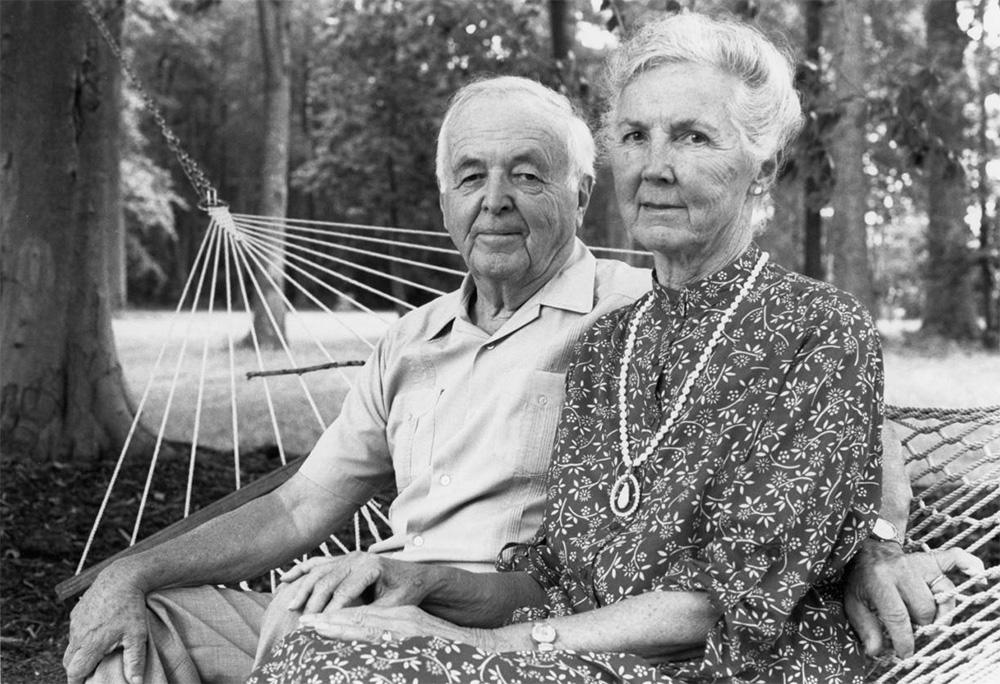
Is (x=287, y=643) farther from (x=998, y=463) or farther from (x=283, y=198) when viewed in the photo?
(x=283, y=198)

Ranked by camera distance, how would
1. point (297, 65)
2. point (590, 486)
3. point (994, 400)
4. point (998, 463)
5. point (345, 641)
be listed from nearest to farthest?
point (345, 641) → point (590, 486) → point (998, 463) → point (994, 400) → point (297, 65)

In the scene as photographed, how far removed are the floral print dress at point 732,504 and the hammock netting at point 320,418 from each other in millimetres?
201

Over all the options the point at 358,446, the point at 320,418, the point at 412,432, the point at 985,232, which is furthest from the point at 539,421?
the point at 985,232

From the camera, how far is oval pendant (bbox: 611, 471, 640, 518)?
5.56 ft

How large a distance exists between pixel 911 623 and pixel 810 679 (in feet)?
0.50

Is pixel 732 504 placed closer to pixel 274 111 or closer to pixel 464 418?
pixel 464 418

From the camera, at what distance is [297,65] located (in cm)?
2755

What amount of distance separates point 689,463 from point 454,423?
1.86ft

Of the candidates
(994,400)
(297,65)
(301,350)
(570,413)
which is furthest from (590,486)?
(297,65)

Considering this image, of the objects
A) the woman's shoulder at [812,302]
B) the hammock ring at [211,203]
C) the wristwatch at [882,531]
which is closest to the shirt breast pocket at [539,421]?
the woman's shoulder at [812,302]

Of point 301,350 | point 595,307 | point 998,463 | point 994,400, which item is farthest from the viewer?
point 301,350

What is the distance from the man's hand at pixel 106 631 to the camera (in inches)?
72.1

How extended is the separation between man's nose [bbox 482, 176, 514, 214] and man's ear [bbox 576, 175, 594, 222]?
0.55ft

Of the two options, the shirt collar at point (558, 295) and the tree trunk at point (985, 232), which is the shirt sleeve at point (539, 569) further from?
the tree trunk at point (985, 232)
